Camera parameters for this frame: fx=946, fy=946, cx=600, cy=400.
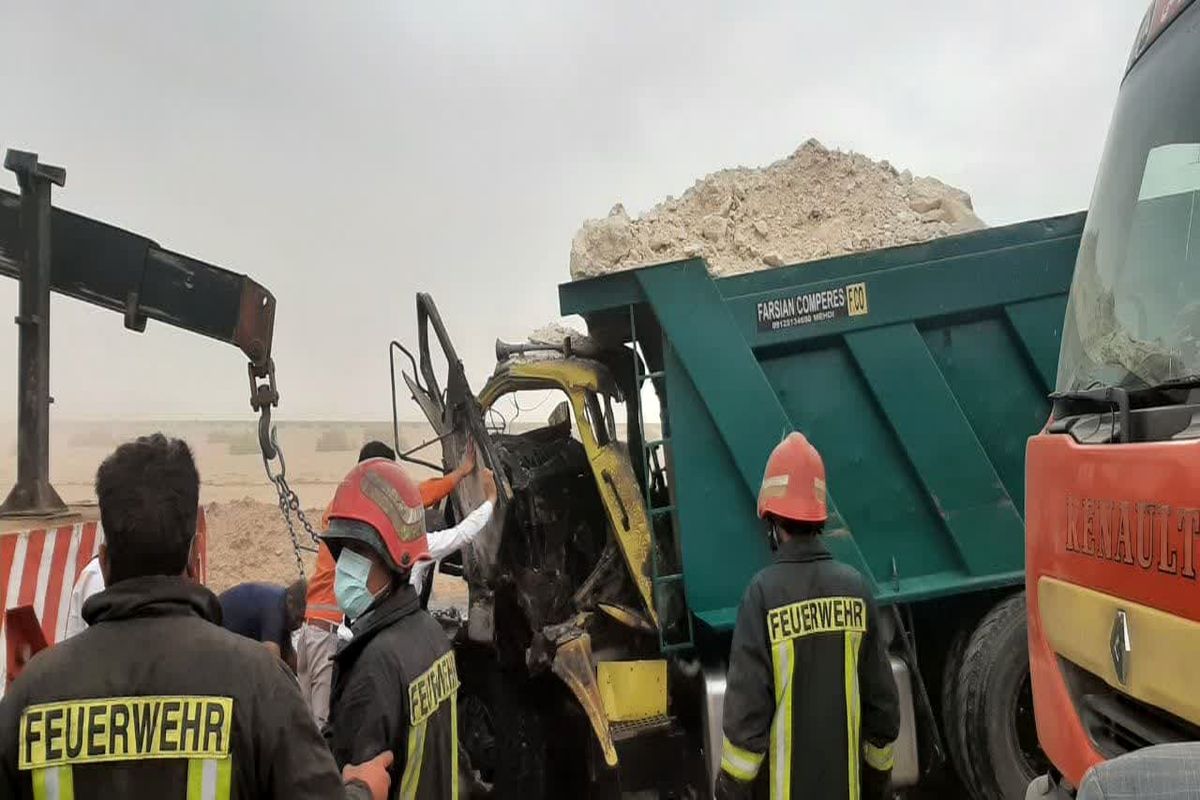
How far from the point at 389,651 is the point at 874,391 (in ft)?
9.46

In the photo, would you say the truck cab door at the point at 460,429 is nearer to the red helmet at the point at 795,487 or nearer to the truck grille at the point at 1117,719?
the red helmet at the point at 795,487

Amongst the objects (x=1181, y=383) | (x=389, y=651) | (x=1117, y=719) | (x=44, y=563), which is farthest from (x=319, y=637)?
(x=1181, y=383)

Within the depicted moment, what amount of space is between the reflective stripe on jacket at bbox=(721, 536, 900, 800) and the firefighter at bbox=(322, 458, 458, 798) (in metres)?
0.92

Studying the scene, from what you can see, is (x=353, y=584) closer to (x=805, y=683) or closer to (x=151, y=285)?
(x=805, y=683)

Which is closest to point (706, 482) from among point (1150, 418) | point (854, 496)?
point (854, 496)

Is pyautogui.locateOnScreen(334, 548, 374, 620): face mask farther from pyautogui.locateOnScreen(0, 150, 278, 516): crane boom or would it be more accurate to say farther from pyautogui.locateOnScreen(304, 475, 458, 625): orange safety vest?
pyautogui.locateOnScreen(0, 150, 278, 516): crane boom

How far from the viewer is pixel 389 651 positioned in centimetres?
230

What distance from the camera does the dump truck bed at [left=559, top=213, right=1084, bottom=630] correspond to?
14.5ft

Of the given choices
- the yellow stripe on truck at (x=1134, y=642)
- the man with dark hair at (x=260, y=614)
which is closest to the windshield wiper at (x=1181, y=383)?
the yellow stripe on truck at (x=1134, y=642)

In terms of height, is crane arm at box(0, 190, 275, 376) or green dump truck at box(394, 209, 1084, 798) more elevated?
crane arm at box(0, 190, 275, 376)

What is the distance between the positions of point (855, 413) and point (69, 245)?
4034 millimetres

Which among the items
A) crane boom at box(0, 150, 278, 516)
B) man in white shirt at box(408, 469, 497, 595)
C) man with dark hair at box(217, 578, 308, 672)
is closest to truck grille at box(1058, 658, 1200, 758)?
man with dark hair at box(217, 578, 308, 672)

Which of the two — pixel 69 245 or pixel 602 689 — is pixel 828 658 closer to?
pixel 602 689

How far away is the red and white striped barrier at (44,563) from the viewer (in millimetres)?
4715
